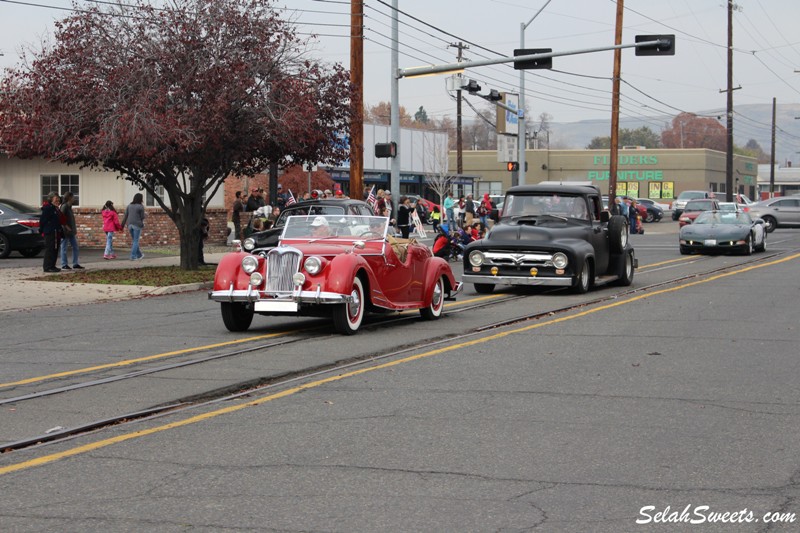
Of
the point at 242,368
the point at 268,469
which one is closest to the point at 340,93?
the point at 242,368

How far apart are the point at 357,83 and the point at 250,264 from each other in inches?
585

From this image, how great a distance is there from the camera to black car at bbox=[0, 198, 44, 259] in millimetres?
29000

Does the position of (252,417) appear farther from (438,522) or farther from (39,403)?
(438,522)

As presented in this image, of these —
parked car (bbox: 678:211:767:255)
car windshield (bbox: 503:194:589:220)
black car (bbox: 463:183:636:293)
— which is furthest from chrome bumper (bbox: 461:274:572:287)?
parked car (bbox: 678:211:767:255)

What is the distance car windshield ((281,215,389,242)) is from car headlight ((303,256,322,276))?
1.33m

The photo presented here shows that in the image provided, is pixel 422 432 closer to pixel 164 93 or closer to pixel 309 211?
pixel 309 211

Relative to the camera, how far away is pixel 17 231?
1143 inches

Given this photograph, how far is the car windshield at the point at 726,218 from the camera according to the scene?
103 feet

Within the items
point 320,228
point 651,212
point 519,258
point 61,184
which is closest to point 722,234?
point 519,258

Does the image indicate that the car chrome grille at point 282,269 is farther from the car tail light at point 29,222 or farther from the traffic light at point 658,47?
the traffic light at point 658,47

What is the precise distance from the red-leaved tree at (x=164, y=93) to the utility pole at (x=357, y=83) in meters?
2.89

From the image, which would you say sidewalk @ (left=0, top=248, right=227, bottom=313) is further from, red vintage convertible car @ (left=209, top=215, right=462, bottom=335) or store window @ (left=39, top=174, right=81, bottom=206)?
store window @ (left=39, top=174, right=81, bottom=206)

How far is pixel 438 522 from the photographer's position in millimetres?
5520

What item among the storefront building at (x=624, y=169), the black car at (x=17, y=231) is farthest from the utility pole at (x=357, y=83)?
Result: the storefront building at (x=624, y=169)
